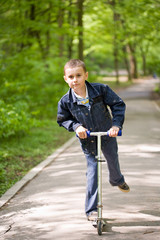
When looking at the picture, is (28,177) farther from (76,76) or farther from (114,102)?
(76,76)

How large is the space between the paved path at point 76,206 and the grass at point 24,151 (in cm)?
48

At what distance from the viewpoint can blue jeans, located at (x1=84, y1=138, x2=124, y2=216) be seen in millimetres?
4215

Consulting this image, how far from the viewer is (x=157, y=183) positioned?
19.4 feet

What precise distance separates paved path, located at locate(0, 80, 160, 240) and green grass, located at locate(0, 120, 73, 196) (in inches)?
18.9

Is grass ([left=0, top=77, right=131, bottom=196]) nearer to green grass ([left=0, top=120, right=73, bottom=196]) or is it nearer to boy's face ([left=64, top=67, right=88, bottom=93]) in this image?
green grass ([left=0, top=120, right=73, bottom=196])

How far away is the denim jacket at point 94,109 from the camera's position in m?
4.21

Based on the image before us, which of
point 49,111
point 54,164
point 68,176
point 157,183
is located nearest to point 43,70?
point 49,111

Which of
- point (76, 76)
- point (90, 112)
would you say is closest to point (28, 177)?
point (90, 112)

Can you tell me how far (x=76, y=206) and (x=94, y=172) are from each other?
909 millimetres

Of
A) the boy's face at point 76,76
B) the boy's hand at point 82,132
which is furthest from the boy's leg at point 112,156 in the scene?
the boy's face at point 76,76

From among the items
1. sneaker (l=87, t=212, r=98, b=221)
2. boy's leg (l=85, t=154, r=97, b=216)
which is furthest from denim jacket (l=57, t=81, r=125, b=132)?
sneaker (l=87, t=212, r=98, b=221)

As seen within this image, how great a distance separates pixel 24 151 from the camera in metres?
8.89

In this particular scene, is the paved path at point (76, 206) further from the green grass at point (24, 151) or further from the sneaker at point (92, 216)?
the green grass at point (24, 151)

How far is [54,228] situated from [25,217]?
608mm
